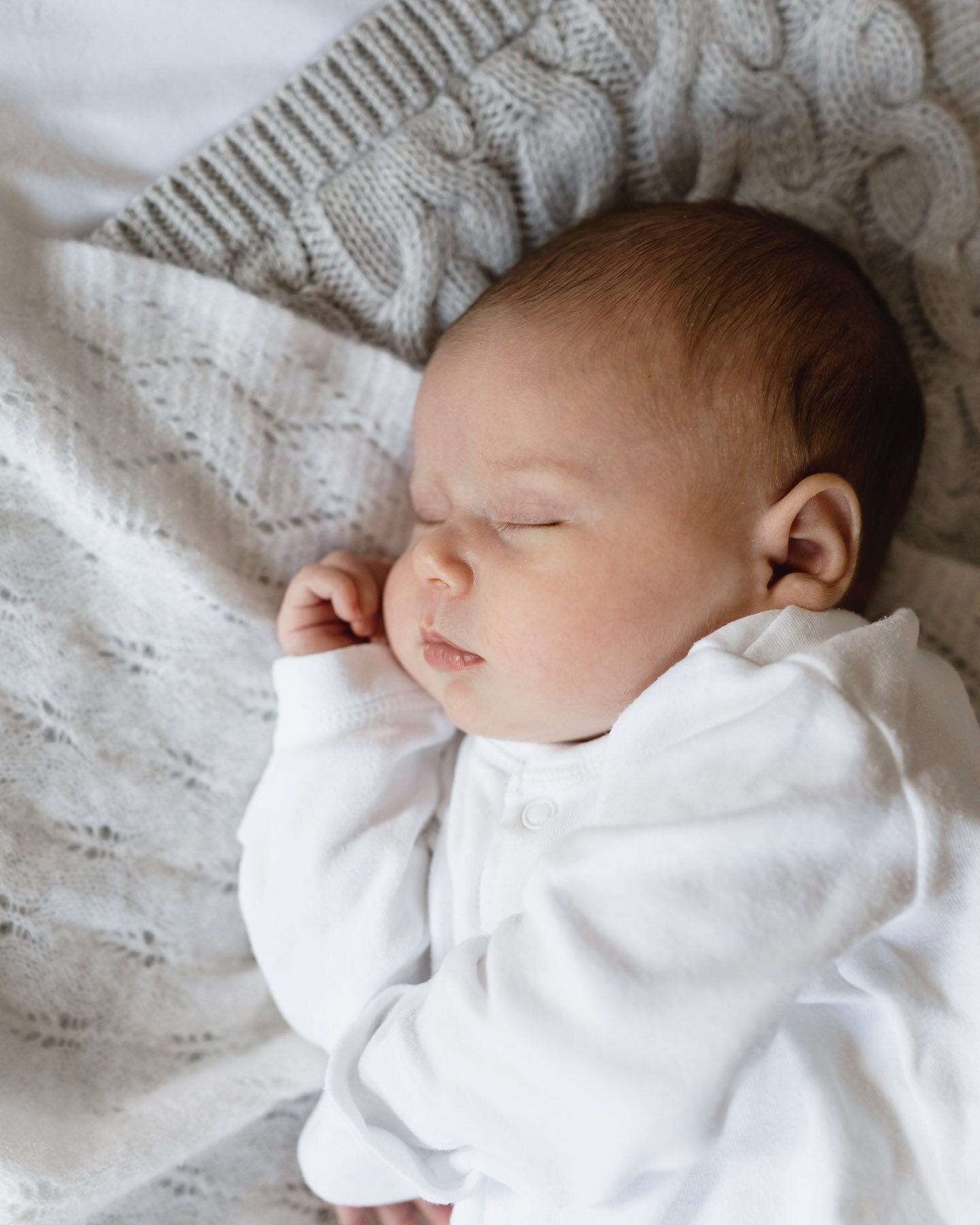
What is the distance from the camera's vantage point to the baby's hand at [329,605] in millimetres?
1251

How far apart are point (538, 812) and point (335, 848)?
26 cm

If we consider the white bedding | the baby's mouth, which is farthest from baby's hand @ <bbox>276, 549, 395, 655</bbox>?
the white bedding

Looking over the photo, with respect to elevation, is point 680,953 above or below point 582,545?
below

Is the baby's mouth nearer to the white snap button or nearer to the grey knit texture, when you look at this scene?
the white snap button

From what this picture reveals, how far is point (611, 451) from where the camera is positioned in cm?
105

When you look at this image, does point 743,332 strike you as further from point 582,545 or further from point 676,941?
point 676,941

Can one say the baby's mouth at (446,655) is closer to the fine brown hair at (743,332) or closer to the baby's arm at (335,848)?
the baby's arm at (335,848)

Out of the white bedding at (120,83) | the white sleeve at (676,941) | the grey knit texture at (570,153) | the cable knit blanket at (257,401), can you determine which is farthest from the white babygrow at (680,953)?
the white bedding at (120,83)

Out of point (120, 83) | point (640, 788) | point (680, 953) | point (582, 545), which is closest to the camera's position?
point (680, 953)

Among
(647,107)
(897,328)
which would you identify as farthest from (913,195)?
(647,107)

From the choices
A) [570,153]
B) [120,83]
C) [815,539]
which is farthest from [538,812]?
[120,83]

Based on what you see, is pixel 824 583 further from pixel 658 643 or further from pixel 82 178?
pixel 82 178

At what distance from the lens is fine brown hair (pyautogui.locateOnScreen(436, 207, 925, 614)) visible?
3.47 ft

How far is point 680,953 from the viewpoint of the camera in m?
0.84
